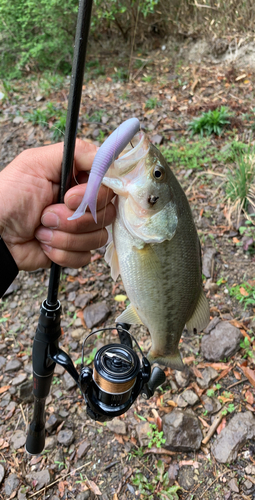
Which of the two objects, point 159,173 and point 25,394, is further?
point 25,394

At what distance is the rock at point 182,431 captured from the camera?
8.15 feet

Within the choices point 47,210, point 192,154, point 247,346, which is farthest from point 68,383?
point 192,154

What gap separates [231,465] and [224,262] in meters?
1.84

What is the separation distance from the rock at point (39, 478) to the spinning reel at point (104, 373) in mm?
1054

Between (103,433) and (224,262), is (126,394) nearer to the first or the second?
(103,433)

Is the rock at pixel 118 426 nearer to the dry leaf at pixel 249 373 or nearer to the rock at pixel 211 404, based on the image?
the rock at pixel 211 404

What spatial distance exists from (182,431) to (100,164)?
2.25m

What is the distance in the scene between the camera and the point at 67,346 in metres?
3.19

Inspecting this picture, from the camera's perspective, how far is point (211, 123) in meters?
4.78

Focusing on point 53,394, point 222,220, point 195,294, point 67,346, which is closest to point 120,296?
point 67,346

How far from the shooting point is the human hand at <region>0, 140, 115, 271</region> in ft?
4.99

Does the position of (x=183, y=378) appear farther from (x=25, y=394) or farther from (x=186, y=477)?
(x=25, y=394)

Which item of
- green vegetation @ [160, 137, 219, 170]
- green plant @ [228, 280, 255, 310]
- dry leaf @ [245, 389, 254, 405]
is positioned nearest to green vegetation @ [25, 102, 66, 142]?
green vegetation @ [160, 137, 219, 170]

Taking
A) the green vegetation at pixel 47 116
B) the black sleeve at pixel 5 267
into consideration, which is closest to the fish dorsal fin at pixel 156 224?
the black sleeve at pixel 5 267
